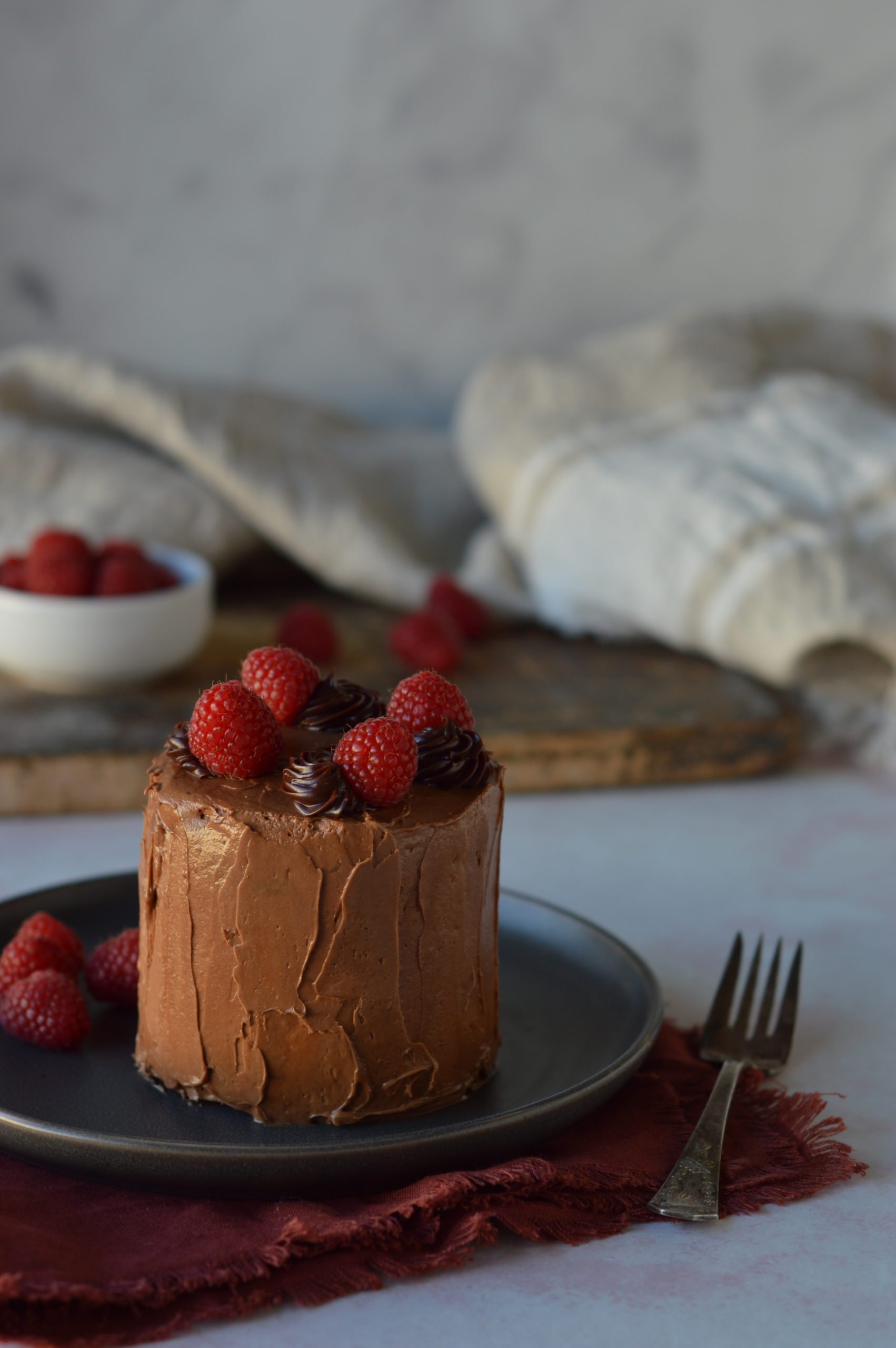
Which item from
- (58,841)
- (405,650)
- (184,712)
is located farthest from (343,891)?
(405,650)

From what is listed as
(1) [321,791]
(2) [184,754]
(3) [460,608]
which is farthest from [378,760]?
(3) [460,608]

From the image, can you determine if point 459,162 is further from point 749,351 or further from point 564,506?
point 564,506

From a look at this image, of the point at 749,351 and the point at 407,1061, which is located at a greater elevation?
the point at 749,351

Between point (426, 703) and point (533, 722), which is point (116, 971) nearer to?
point (426, 703)

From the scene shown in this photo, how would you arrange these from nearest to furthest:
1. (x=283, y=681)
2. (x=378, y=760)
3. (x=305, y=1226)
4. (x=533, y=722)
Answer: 1. (x=305, y=1226)
2. (x=378, y=760)
3. (x=283, y=681)
4. (x=533, y=722)

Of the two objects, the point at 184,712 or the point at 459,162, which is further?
the point at 459,162

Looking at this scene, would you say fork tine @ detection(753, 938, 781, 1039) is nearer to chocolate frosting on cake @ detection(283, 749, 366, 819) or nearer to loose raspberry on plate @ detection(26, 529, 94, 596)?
chocolate frosting on cake @ detection(283, 749, 366, 819)
